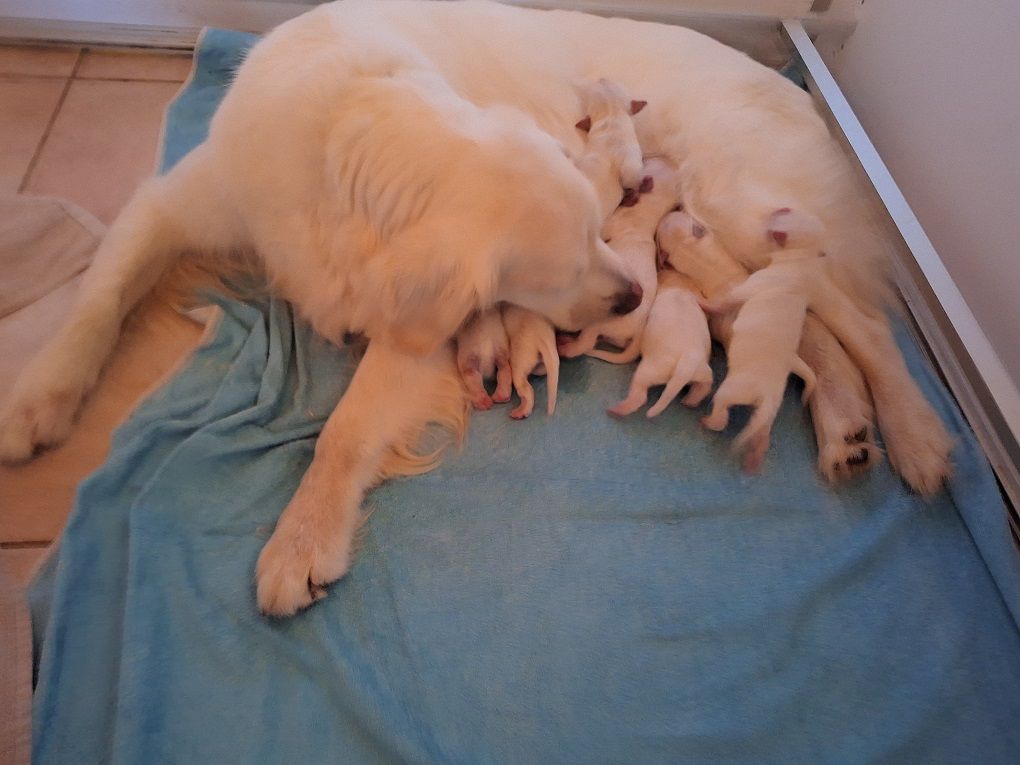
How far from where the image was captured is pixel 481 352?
145 centimetres

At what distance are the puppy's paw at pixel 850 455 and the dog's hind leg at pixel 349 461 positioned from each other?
876mm

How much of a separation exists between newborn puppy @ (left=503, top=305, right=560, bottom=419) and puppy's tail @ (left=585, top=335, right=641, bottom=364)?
18 cm

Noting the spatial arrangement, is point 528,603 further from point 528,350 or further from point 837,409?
point 837,409

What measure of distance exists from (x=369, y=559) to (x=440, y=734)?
1.18 feet

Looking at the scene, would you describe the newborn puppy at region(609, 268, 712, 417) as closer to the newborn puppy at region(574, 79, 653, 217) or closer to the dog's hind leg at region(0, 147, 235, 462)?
the newborn puppy at region(574, 79, 653, 217)

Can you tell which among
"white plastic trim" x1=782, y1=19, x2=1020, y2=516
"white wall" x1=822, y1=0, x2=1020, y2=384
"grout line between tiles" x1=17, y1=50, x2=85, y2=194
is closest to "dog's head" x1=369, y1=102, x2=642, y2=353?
"white plastic trim" x1=782, y1=19, x2=1020, y2=516

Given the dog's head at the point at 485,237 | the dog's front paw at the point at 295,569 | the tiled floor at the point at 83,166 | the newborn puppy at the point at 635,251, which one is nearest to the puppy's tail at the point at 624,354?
the newborn puppy at the point at 635,251

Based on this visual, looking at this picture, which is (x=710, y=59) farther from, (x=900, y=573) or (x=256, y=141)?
(x=900, y=573)

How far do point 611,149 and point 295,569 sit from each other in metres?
1.33

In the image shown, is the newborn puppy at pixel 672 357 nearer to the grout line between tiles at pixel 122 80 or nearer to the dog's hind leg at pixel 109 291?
the dog's hind leg at pixel 109 291

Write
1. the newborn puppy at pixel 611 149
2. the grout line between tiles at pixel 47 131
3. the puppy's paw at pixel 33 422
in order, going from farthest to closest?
1. the grout line between tiles at pixel 47 131
2. the newborn puppy at pixel 611 149
3. the puppy's paw at pixel 33 422

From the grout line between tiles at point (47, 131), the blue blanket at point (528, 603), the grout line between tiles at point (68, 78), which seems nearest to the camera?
the blue blanket at point (528, 603)

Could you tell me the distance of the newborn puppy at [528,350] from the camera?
57.5 inches

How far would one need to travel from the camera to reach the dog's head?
1.13 metres
